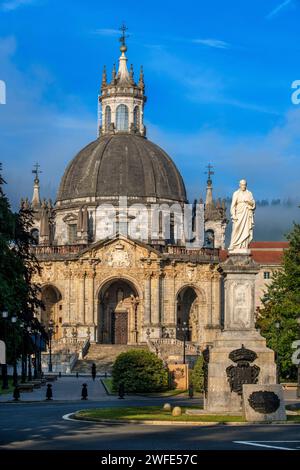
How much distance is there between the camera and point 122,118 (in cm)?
11975

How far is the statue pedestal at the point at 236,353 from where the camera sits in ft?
113

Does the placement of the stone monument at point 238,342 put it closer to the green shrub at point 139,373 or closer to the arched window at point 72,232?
the green shrub at point 139,373

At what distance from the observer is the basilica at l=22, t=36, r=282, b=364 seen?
10575 cm

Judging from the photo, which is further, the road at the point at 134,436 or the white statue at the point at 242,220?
the white statue at the point at 242,220

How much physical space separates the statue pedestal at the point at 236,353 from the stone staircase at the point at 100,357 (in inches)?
2296

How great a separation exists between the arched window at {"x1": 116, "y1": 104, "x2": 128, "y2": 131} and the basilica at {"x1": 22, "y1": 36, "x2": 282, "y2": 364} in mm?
105

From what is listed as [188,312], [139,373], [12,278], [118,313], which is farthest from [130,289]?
[139,373]

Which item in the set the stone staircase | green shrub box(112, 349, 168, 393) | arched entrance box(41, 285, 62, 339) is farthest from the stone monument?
arched entrance box(41, 285, 62, 339)

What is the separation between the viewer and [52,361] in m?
96.3

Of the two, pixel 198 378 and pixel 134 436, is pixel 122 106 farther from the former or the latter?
pixel 134 436

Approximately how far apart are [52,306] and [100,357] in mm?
15847

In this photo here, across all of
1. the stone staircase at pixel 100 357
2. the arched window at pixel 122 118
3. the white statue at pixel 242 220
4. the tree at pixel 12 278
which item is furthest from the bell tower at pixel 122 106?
the white statue at pixel 242 220
